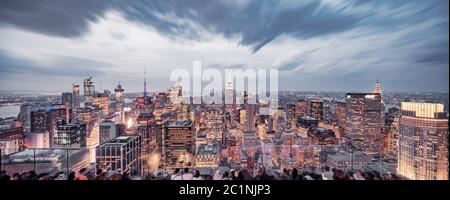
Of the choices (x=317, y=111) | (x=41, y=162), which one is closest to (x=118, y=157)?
(x=41, y=162)

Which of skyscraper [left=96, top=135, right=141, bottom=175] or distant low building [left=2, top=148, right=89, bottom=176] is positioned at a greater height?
distant low building [left=2, top=148, right=89, bottom=176]

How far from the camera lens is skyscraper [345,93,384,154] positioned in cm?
1221

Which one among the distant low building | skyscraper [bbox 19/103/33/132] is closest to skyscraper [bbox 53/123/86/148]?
skyscraper [bbox 19/103/33/132]

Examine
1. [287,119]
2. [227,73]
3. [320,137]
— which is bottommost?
[320,137]

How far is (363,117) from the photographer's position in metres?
13.4

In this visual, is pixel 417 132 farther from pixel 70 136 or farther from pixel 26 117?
pixel 70 136

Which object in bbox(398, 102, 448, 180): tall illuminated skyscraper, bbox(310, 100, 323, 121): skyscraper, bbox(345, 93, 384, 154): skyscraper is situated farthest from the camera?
bbox(310, 100, 323, 121): skyscraper

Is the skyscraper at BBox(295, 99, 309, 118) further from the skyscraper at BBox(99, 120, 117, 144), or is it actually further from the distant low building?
the distant low building

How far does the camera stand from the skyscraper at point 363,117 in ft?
40.1
